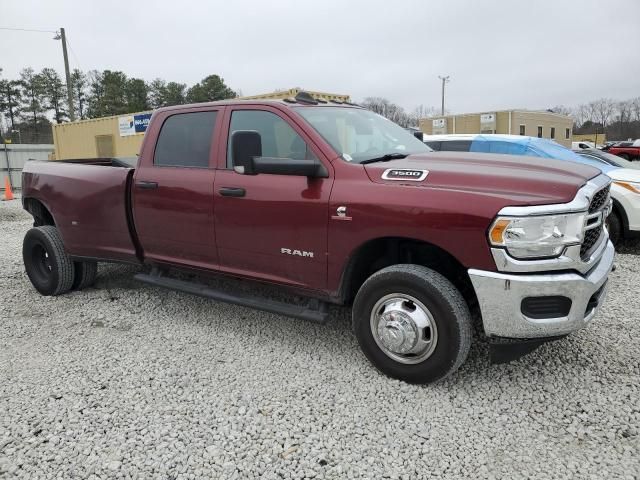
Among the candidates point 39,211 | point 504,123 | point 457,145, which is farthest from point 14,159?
point 504,123

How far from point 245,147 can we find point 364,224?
980 mm

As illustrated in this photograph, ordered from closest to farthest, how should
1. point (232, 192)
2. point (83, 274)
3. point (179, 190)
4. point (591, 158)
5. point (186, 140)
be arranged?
1. point (232, 192)
2. point (179, 190)
3. point (186, 140)
4. point (83, 274)
5. point (591, 158)

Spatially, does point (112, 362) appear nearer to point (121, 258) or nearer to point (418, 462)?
point (121, 258)

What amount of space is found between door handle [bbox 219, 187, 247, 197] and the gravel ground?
1163 millimetres

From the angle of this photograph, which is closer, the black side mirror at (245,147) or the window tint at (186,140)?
A: the black side mirror at (245,147)

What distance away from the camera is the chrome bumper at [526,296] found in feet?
8.80

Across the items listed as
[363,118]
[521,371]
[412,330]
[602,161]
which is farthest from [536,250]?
[602,161]

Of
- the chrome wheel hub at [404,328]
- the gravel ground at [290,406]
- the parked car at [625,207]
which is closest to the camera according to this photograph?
the gravel ground at [290,406]

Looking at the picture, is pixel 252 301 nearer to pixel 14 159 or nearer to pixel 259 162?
pixel 259 162

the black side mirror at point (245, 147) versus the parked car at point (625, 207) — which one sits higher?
the black side mirror at point (245, 147)

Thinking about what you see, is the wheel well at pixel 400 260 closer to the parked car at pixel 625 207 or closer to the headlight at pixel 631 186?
the parked car at pixel 625 207

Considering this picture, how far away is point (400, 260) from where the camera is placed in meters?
3.42

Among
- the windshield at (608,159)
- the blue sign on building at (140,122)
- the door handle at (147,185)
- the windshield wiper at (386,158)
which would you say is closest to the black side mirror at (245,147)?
the windshield wiper at (386,158)

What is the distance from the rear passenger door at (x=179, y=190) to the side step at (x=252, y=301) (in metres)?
0.18
